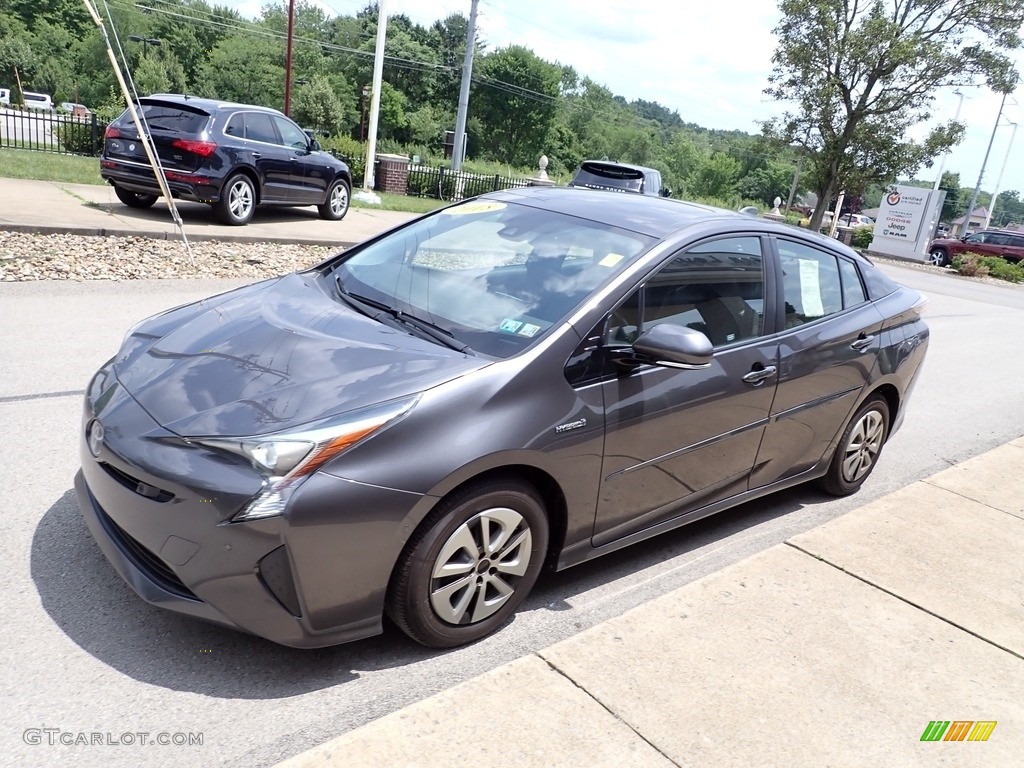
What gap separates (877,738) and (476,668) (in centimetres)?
140

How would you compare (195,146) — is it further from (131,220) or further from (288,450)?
(288,450)

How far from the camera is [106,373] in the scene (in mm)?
3217

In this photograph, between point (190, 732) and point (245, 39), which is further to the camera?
point (245, 39)

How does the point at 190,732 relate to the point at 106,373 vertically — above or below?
below

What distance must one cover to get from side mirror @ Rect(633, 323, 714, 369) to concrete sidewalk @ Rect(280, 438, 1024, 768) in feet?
3.44

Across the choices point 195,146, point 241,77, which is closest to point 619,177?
point 195,146

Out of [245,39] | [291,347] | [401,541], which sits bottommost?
[401,541]

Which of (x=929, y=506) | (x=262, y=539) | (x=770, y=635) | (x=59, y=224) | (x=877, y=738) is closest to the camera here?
(x=262, y=539)

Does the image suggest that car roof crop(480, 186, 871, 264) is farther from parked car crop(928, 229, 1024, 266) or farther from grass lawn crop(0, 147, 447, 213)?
parked car crop(928, 229, 1024, 266)

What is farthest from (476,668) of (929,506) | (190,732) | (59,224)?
(59,224)

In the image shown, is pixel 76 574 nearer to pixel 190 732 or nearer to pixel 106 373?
pixel 106 373

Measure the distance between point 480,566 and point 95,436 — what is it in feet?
4.63

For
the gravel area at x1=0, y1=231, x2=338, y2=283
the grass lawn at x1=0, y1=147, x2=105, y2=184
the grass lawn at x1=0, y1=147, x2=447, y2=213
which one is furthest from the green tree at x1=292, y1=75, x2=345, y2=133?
the gravel area at x1=0, y1=231, x2=338, y2=283

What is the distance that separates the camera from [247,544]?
2.47 m
